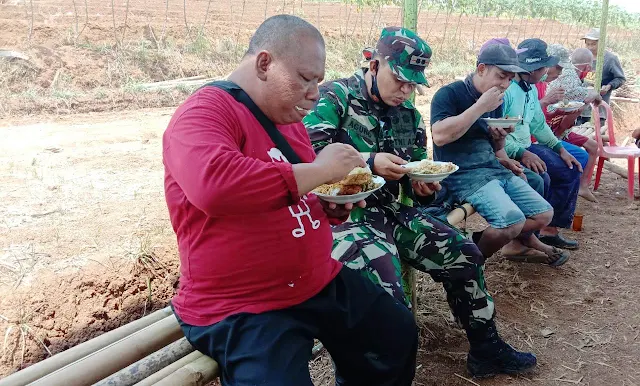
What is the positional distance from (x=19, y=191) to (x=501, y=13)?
3343cm

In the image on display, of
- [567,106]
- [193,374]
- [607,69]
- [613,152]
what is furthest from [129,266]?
[607,69]

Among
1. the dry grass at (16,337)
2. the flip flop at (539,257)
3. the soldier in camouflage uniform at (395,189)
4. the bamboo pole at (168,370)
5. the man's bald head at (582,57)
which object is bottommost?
the dry grass at (16,337)

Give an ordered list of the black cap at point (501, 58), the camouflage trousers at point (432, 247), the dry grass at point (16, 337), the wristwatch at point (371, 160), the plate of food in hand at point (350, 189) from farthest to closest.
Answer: the black cap at point (501, 58) < the dry grass at point (16, 337) < the camouflage trousers at point (432, 247) < the wristwatch at point (371, 160) < the plate of food in hand at point (350, 189)

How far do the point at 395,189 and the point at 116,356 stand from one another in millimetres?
1515

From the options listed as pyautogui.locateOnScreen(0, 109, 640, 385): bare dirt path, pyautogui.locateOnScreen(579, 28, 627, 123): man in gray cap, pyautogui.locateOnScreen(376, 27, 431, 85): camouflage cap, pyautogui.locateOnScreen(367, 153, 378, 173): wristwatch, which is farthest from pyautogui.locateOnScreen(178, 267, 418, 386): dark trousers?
pyautogui.locateOnScreen(579, 28, 627, 123): man in gray cap

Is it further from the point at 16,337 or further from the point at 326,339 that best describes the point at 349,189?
the point at 16,337

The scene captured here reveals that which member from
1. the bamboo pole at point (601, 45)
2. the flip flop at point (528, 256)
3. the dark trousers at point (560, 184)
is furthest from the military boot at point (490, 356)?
the bamboo pole at point (601, 45)

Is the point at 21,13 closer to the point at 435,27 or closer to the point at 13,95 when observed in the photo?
the point at 13,95

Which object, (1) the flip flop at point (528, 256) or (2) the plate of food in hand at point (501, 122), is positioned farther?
(1) the flip flop at point (528, 256)

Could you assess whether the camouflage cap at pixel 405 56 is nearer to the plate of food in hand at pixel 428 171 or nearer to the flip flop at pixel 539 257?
the plate of food in hand at pixel 428 171

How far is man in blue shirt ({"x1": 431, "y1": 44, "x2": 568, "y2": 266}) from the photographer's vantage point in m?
3.10

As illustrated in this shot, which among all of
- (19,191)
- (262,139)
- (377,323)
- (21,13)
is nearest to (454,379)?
(377,323)

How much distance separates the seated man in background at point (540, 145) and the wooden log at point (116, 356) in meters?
2.86

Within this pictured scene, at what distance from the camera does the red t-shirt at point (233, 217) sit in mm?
1354
